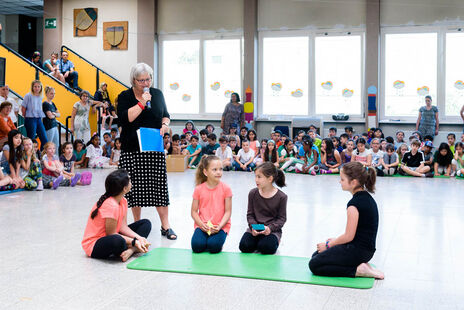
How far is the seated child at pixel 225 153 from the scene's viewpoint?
1076 centimetres

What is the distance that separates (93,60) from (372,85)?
7.59 m

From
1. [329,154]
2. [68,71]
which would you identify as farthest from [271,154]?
[68,71]

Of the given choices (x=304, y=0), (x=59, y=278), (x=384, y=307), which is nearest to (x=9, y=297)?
(x=59, y=278)

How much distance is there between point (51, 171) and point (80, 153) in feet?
9.36

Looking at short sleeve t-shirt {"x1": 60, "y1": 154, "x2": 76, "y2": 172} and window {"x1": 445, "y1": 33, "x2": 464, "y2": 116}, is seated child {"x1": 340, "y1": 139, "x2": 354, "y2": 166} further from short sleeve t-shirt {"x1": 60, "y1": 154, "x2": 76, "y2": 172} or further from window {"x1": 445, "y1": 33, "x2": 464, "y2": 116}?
short sleeve t-shirt {"x1": 60, "y1": 154, "x2": 76, "y2": 172}

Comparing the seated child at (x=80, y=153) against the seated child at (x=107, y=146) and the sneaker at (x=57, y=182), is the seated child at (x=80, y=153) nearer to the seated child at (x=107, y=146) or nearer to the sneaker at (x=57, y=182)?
the seated child at (x=107, y=146)

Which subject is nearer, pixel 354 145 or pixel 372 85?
pixel 354 145

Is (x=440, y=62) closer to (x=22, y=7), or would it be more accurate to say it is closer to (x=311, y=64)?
(x=311, y=64)

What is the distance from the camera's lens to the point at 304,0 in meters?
13.7

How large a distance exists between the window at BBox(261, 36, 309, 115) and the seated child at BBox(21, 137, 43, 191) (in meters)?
7.69

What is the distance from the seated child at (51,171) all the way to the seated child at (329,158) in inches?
190

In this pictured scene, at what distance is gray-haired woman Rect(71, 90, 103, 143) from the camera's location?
11289 millimetres

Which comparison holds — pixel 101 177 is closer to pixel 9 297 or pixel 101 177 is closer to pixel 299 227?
pixel 299 227

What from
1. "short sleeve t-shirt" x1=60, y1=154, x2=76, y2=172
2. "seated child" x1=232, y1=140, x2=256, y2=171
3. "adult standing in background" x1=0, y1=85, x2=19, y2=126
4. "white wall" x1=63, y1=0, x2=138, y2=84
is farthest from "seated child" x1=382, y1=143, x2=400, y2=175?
"white wall" x1=63, y1=0, x2=138, y2=84
